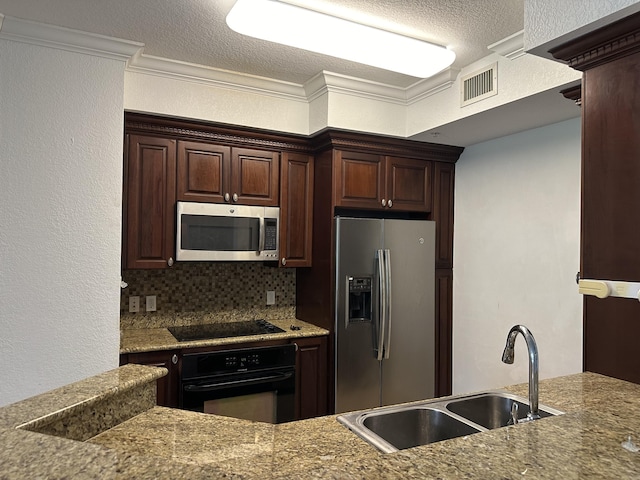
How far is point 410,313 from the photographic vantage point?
136 inches

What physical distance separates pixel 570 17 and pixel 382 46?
0.95m

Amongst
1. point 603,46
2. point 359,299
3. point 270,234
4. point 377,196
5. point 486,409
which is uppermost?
point 603,46

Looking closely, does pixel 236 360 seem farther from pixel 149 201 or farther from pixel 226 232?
pixel 149 201

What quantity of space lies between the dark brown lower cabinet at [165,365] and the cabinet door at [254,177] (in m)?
1.09

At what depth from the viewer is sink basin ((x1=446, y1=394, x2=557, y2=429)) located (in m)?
1.75

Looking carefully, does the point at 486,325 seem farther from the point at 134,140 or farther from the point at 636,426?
the point at 134,140

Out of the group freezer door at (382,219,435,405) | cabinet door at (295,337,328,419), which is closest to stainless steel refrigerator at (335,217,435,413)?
freezer door at (382,219,435,405)

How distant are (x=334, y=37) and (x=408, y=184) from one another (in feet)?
4.95

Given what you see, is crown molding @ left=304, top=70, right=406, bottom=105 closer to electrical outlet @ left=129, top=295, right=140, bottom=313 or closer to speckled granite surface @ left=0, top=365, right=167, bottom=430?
electrical outlet @ left=129, top=295, right=140, bottom=313

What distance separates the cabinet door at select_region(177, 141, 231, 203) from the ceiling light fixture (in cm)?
105

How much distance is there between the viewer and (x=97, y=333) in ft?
8.11

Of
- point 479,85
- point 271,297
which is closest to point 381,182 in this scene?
point 479,85

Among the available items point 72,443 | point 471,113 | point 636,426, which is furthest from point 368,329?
point 72,443

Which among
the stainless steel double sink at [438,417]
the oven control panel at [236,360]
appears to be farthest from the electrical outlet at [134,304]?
the stainless steel double sink at [438,417]
